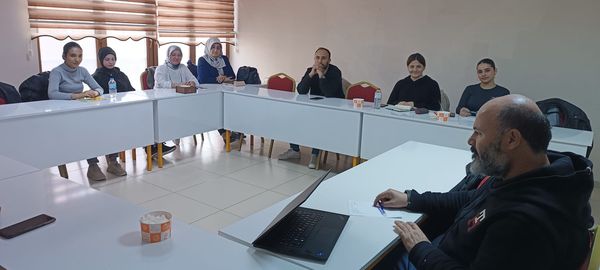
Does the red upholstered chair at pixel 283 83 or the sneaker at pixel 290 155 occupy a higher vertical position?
the red upholstered chair at pixel 283 83

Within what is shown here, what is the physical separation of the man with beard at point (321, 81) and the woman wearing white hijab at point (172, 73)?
128 cm

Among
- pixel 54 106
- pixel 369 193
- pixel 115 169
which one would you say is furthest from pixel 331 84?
pixel 369 193

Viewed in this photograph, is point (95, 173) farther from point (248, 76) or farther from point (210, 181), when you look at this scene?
point (248, 76)

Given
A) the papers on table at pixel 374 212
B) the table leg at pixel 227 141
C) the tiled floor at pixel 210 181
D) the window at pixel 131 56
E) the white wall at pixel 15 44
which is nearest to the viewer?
the papers on table at pixel 374 212

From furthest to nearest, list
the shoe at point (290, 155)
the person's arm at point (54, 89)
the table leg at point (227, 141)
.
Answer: the table leg at point (227, 141)
the shoe at point (290, 155)
the person's arm at point (54, 89)

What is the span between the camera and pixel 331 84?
492 centimetres

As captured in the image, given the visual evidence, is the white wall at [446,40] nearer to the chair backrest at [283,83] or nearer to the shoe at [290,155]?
the chair backrest at [283,83]

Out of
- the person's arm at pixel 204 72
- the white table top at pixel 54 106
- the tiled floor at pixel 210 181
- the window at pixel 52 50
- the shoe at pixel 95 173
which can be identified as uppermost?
the window at pixel 52 50

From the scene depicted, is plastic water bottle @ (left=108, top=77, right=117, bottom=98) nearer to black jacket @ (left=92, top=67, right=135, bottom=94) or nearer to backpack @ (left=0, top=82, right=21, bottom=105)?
black jacket @ (left=92, top=67, right=135, bottom=94)

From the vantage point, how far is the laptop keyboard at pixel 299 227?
1498 mm

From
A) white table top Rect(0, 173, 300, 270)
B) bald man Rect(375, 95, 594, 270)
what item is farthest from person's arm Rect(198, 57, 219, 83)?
bald man Rect(375, 95, 594, 270)

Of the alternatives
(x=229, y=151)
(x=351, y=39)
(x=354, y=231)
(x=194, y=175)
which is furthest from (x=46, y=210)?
(x=351, y=39)

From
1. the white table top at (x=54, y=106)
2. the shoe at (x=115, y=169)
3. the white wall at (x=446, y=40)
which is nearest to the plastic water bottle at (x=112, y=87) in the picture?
the white table top at (x=54, y=106)

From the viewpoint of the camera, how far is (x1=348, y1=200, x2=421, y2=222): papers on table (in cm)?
179
